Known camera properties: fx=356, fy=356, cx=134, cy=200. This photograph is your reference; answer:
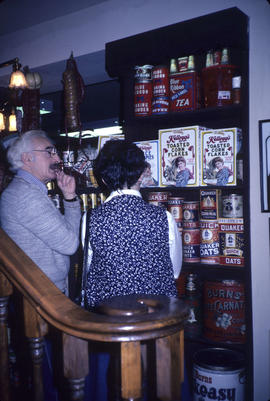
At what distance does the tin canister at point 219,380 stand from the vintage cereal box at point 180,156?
3.57 ft

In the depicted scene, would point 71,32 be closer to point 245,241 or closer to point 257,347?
point 245,241

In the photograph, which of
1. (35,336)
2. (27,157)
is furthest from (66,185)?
(35,336)

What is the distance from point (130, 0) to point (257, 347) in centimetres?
258

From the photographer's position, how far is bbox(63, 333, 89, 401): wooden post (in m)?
0.86

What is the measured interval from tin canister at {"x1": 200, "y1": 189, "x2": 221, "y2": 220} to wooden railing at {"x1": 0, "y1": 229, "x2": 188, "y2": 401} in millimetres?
1386

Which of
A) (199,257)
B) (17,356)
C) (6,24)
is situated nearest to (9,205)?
(17,356)

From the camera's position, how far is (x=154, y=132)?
2.74 m

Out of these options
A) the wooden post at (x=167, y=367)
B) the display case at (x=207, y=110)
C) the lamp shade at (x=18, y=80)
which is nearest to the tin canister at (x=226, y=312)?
the display case at (x=207, y=110)

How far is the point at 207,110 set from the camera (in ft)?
7.11

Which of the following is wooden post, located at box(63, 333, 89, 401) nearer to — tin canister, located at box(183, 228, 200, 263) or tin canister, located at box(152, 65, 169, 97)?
tin canister, located at box(183, 228, 200, 263)

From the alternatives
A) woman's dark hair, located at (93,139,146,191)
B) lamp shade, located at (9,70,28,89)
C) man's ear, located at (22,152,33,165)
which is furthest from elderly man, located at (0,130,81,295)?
lamp shade, located at (9,70,28,89)

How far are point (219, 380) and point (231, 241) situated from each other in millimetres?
796

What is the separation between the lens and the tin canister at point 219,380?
6.68 feet

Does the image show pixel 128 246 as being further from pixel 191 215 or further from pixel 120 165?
pixel 191 215
